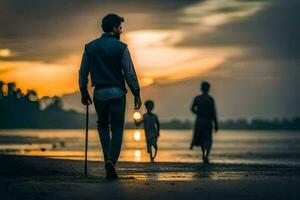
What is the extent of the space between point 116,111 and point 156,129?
1260 cm

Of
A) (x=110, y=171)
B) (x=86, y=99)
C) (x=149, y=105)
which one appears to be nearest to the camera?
(x=110, y=171)

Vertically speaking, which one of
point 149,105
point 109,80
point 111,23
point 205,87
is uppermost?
point 111,23

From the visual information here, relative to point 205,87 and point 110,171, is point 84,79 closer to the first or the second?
point 110,171

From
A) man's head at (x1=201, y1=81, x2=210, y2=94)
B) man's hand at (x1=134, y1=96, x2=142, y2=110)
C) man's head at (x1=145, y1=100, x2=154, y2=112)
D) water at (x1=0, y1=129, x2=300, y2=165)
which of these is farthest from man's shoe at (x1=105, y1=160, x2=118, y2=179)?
man's head at (x1=145, y1=100, x2=154, y2=112)

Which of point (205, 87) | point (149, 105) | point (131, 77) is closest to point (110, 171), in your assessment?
point (131, 77)

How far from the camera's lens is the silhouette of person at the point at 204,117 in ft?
72.6

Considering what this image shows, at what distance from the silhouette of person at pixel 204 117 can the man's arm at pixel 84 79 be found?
32.6ft

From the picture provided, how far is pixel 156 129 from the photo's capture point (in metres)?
24.6

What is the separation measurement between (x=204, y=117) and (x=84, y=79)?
10.3 m

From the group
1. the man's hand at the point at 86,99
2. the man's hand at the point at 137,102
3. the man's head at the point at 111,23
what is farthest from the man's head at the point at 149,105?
the man's hand at the point at 137,102

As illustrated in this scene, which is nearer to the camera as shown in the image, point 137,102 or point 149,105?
point 137,102

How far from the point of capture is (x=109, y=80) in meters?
12.1

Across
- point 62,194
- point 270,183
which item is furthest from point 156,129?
point 62,194

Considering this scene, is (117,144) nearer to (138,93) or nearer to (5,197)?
(138,93)
